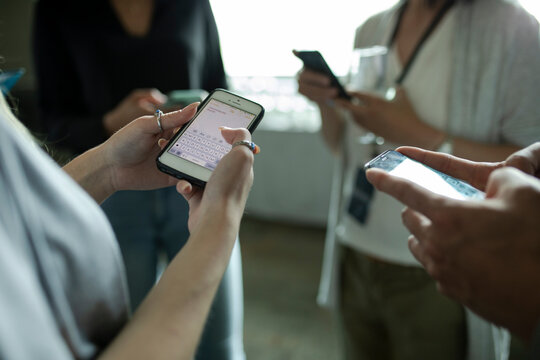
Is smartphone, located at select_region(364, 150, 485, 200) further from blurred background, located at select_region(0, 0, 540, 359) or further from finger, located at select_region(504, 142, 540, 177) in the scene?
blurred background, located at select_region(0, 0, 540, 359)

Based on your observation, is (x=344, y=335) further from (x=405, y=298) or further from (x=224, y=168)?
(x=224, y=168)

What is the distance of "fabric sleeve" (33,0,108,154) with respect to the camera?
0.74 meters

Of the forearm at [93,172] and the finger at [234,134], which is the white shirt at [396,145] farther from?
the forearm at [93,172]

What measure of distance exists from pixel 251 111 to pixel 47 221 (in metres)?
0.28

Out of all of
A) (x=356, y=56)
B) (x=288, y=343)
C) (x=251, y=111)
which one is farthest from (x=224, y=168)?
(x=288, y=343)

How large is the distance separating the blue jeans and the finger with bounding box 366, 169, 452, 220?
353mm

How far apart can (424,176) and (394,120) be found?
0.95 feet

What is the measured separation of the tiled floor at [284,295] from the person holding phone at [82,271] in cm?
79

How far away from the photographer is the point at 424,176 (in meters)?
0.38

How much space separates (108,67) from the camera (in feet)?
2.38

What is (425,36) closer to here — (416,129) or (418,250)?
(416,129)

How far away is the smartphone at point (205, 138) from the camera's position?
0.42 meters

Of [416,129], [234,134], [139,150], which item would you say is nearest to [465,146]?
[416,129]

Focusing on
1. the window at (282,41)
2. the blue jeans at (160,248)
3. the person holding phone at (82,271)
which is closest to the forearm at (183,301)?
the person holding phone at (82,271)
